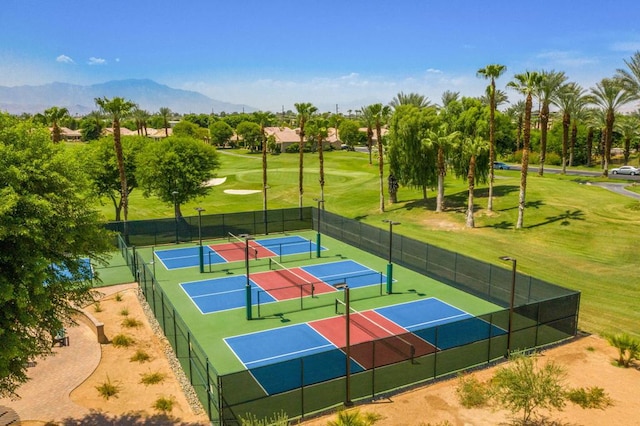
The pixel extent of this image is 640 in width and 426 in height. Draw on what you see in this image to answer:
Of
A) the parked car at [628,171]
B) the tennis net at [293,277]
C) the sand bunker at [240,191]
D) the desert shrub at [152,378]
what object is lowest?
the desert shrub at [152,378]

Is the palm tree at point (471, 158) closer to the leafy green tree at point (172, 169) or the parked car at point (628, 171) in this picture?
the leafy green tree at point (172, 169)

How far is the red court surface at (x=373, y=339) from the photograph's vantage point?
20344mm

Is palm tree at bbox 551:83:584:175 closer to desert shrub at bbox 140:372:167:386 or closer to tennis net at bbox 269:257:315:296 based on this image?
tennis net at bbox 269:257:315:296

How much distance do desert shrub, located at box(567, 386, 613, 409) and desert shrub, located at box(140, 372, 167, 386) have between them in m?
16.2

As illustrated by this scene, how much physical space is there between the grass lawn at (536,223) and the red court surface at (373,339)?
10255 mm

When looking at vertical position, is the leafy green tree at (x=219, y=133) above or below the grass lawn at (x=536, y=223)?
above

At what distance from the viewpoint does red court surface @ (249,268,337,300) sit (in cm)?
3123

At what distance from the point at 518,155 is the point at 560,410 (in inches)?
3270

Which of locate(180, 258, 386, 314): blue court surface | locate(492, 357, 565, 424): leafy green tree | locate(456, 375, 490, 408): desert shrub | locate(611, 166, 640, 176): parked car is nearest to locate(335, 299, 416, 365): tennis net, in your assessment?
locate(456, 375, 490, 408): desert shrub

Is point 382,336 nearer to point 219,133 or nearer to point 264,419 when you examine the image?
point 264,419

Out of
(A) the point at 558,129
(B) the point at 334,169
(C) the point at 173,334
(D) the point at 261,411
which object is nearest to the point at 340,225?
(C) the point at 173,334

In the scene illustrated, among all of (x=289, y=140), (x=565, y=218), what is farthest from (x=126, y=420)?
(x=289, y=140)

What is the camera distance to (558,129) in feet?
311

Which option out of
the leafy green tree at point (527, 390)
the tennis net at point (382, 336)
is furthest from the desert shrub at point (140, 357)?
the leafy green tree at point (527, 390)
